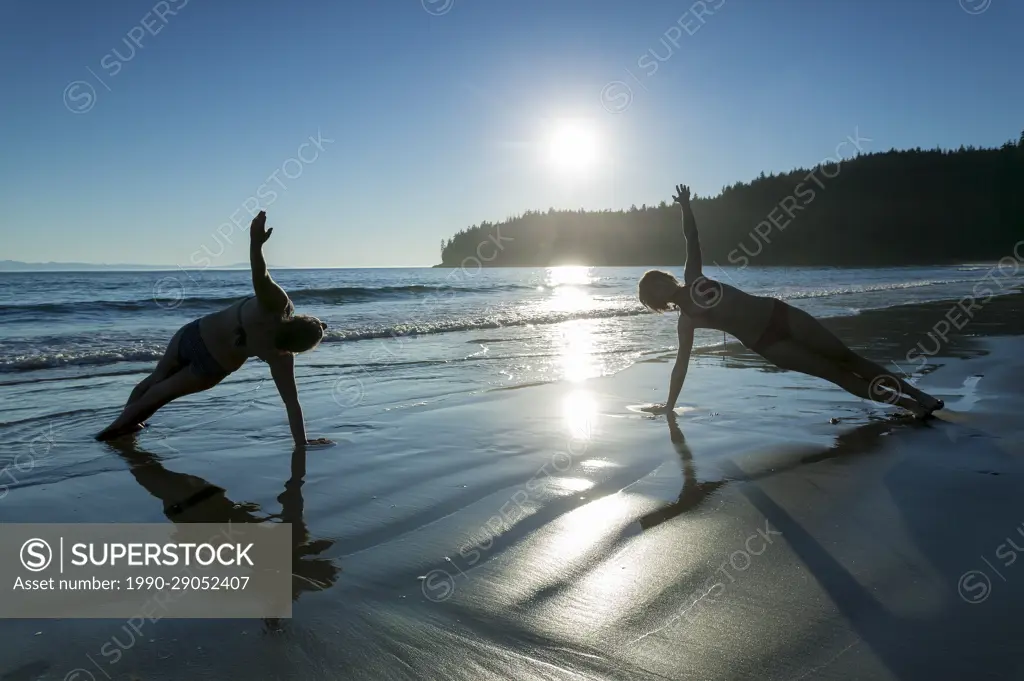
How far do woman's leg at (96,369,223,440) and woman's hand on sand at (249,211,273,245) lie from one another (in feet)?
5.50

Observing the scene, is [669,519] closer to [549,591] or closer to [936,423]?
[549,591]

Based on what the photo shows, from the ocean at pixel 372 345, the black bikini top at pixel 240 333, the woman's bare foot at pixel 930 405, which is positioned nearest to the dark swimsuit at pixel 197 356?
the black bikini top at pixel 240 333

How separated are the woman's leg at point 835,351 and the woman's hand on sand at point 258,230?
14.7ft

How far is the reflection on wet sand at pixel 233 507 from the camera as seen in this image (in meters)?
→ 3.15

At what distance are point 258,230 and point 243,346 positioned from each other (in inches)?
48.0

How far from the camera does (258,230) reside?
4508mm

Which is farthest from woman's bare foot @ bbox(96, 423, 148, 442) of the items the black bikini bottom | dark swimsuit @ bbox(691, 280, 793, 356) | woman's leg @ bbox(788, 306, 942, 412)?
woman's leg @ bbox(788, 306, 942, 412)

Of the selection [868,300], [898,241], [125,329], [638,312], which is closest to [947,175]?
[898,241]

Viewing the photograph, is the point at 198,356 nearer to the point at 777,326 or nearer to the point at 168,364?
the point at 168,364

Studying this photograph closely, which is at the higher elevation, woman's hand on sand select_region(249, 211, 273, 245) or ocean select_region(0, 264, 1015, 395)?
woman's hand on sand select_region(249, 211, 273, 245)

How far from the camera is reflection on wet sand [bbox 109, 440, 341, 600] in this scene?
3.15 meters

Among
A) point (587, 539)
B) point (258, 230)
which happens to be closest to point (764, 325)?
point (587, 539)

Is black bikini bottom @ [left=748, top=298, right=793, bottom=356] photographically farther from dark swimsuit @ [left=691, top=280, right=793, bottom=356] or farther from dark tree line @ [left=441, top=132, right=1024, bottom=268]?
dark tree line @ [left=441, top=132, right=1024, bottom=268]

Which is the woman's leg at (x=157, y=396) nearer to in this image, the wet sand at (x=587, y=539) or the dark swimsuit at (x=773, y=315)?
the wet sand at (x=587, y=539)
